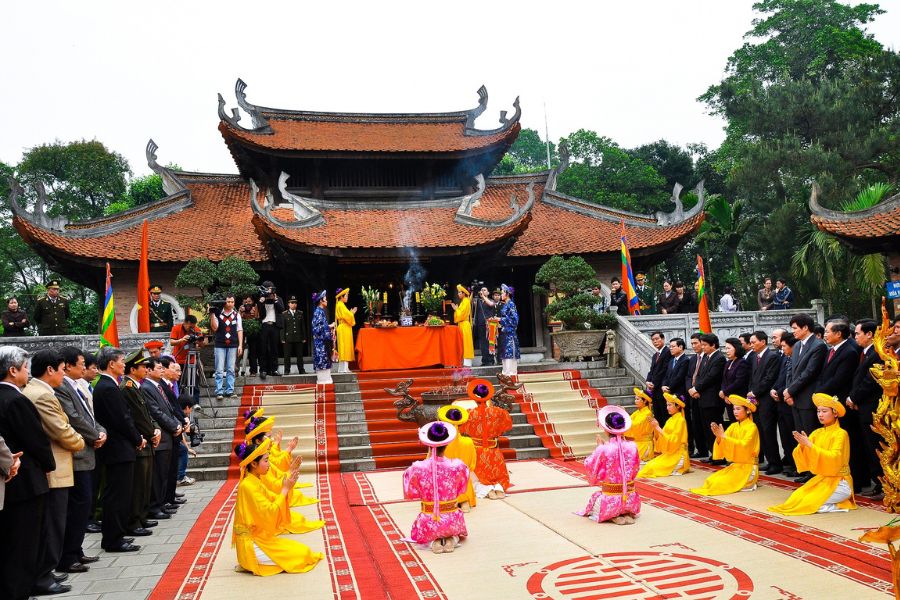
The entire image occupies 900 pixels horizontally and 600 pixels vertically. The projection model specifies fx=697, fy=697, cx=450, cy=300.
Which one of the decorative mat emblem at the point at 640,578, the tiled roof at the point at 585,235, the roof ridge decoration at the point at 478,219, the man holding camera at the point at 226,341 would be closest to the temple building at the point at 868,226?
the tiled roof at the point at 585,235

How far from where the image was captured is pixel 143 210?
57.3 ft

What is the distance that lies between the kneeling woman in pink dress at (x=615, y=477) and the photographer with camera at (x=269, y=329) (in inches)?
300

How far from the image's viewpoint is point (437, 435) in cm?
574

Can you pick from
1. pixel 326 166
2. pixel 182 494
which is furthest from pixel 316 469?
pixel 326 166

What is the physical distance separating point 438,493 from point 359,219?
11.9 m

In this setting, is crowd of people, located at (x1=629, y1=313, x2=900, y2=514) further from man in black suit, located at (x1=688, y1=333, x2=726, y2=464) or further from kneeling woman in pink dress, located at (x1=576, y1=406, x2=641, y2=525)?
kneeling woman in pink dress, located at (x1=576, y1=406, x2=641, y2=525)

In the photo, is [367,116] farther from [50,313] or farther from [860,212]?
[860,212]

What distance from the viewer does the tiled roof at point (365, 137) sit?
57.4ft

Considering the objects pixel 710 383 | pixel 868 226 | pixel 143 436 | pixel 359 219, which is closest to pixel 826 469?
pixel 710 383

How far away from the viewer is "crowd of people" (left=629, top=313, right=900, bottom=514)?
6359 mm

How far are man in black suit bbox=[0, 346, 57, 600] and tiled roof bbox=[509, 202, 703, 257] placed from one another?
42.2 feet

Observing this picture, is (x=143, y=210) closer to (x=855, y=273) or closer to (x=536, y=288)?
(x=536, y=288)

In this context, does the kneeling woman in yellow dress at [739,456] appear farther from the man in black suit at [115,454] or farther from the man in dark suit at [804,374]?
the man in black suit at [115,454]

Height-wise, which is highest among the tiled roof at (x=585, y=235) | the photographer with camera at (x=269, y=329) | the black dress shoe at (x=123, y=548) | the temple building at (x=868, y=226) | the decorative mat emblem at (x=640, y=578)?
the tiled roof at (x=585, y=235)
